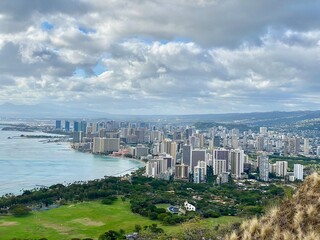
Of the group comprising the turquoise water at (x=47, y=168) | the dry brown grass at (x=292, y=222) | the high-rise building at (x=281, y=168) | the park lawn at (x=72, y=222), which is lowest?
the turquoise water at (x=47, y=168)


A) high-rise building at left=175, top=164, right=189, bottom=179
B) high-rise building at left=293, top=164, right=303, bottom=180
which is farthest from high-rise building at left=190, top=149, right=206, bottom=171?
high-rise building at left=293, top=164, right=303, bottom=180

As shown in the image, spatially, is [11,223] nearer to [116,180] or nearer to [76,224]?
[76,224]

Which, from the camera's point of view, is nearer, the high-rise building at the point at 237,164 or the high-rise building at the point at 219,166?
the high-rise building at the point at 237,164

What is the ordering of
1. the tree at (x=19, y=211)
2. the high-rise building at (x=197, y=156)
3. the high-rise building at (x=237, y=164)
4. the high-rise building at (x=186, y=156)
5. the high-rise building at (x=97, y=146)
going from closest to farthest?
the tree at (x=19, y=211) → the high-rise building at (x=237, y=164) → the high-rise building at (x=197, y=156) → the high-rise building at (x=186, y=156) → the high-rise building at (x=97, y=146)

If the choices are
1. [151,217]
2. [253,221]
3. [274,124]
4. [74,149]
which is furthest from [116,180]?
[274,124]

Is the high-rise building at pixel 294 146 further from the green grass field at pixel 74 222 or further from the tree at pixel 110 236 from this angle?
the tree at pixel 110 236

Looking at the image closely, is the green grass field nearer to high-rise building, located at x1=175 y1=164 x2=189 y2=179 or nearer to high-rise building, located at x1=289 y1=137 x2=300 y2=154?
high-rise building, located at x1=175 y1=164 x2=189 y2=179

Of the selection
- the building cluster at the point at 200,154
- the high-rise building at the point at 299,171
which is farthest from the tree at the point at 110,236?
the high-rise building at the point at 299,171
